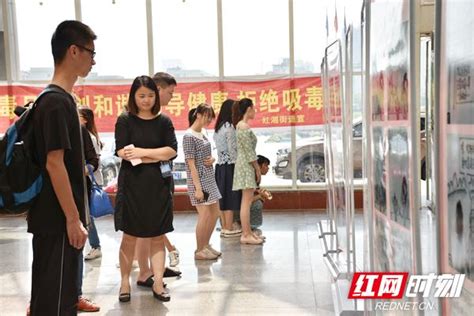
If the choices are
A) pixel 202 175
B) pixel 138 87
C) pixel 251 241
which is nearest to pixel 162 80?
pixel 138 87

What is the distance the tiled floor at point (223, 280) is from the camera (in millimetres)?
3369

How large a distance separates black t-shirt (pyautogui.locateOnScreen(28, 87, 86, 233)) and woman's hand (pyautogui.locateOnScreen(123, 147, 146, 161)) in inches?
44.5

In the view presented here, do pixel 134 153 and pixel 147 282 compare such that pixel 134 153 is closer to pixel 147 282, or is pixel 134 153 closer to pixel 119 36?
pixel 147 282

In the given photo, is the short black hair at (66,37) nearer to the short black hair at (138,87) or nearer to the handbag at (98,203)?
the short black hair at (138,87)

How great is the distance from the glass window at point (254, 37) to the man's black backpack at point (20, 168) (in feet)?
17.3

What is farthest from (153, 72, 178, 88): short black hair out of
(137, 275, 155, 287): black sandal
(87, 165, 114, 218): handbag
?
(137, 275, 155, 287): black sandal

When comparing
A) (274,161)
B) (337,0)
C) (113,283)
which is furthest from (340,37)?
(274,161)

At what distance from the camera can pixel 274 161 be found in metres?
7.22

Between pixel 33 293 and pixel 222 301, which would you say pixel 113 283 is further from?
pixel 33 293

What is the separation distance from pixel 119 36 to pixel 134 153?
4423 millimetres

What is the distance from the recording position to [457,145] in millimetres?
1014

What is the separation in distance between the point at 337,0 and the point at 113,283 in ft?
8.20

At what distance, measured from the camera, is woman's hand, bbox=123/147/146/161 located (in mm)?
3285

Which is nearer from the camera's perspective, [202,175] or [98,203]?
[98,203]
